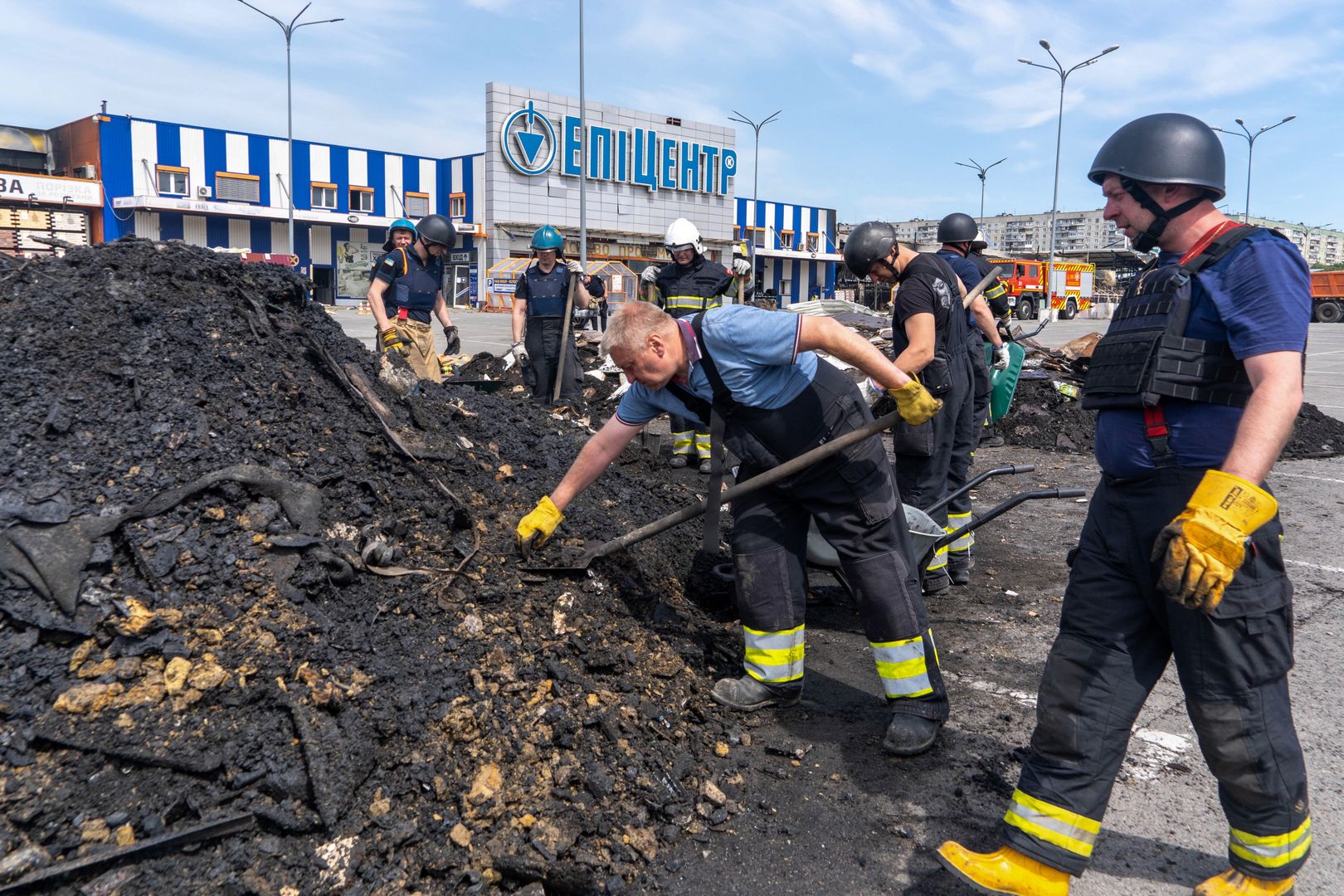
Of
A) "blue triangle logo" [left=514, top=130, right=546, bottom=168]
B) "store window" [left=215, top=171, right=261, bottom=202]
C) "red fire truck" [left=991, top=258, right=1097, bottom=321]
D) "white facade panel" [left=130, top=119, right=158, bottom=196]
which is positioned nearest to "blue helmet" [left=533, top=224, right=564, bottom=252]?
"red fire truck" [left=991, top=258, right=1097, bottom=321]

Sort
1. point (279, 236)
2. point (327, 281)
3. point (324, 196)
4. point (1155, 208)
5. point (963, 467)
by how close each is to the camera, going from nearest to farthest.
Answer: point (1155, 208) < point (963, 467) < point (279, 236) < point (324, 196) < point (327, 281)

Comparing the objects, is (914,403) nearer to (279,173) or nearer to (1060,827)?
(1060,827)

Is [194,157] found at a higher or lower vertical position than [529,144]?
lower

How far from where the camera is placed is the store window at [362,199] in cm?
3784

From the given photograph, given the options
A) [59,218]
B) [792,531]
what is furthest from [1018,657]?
[59,218]

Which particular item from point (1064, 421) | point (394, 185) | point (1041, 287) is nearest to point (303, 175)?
point (394, 185)

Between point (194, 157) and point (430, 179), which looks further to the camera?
point (430, 179)

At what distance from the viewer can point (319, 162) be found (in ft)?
119

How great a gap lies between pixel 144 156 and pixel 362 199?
8297 millimetres

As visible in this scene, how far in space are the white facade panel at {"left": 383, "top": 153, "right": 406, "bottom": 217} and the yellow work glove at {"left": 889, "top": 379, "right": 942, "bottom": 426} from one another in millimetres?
38939

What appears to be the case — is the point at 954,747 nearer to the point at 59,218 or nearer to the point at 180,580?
the point at 180,580

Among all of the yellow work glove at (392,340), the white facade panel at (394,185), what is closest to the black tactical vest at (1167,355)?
the yellow work glove at (392,340)

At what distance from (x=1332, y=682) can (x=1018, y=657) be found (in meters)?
1.16

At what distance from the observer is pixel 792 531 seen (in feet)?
10.8
